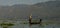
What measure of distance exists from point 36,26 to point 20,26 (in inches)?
7.9

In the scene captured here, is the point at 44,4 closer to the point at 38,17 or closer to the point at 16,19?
the point at 38,17

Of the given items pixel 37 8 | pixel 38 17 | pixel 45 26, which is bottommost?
pixel 45 26

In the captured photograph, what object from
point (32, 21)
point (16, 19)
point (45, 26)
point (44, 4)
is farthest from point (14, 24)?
point (44, 4)

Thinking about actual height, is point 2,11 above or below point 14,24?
above

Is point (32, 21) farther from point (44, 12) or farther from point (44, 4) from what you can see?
point (44, 4)

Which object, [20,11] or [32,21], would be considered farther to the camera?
[20,11]

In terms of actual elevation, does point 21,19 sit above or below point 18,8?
below

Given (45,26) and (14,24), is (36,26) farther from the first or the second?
(14,24)

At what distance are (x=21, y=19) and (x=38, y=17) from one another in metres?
0.23

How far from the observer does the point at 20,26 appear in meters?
1.79

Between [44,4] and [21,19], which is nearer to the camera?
[21,19]

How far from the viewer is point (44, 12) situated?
196 cm

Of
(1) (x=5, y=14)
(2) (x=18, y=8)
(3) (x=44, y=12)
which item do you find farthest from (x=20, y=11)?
(3) (x=44, y=12)

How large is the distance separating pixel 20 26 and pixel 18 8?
0.35 meters
